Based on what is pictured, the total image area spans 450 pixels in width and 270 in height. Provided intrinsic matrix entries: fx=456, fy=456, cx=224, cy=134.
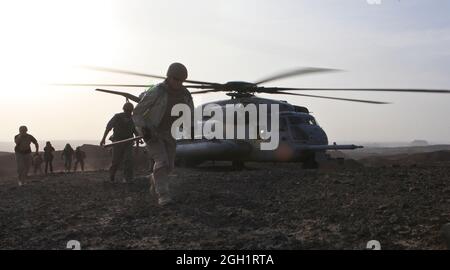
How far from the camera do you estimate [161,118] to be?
6.61m

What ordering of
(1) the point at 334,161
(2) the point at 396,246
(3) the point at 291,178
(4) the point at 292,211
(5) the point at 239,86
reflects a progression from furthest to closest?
(1) the point at 334,161 → (5) the point at 239,86 → (3) the point at 291,178 → (4) the point at 292,211 → (2) the point at 396,246

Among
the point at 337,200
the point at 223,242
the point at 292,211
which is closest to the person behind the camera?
the point at 223,242

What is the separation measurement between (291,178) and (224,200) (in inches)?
93.2

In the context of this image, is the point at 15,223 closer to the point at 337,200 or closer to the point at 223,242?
the point at 223,242

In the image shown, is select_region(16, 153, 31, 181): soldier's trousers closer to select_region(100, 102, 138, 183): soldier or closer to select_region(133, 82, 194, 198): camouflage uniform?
select_region(100, 102, 138, 183): soldier

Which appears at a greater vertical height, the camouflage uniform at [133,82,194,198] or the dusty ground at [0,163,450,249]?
the camouflage uniform at [133,82,194,198]

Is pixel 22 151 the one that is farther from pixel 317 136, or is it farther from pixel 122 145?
pixel 317 136

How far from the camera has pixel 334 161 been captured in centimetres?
1463

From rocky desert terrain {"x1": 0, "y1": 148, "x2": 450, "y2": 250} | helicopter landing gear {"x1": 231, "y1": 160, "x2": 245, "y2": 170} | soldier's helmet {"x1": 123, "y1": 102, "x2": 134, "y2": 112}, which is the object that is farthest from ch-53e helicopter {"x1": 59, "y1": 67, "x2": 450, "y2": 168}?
rocky desert terrain {"x1": 0, "y1": 148, "x2": 450, "y2": 250}

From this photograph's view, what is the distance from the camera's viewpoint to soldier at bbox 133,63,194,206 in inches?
259

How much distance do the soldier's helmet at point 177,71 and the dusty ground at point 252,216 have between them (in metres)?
1.81

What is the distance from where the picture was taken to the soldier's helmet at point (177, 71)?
6.53 m

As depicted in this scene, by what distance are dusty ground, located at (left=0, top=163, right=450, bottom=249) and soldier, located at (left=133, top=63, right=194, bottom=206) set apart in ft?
1.50
